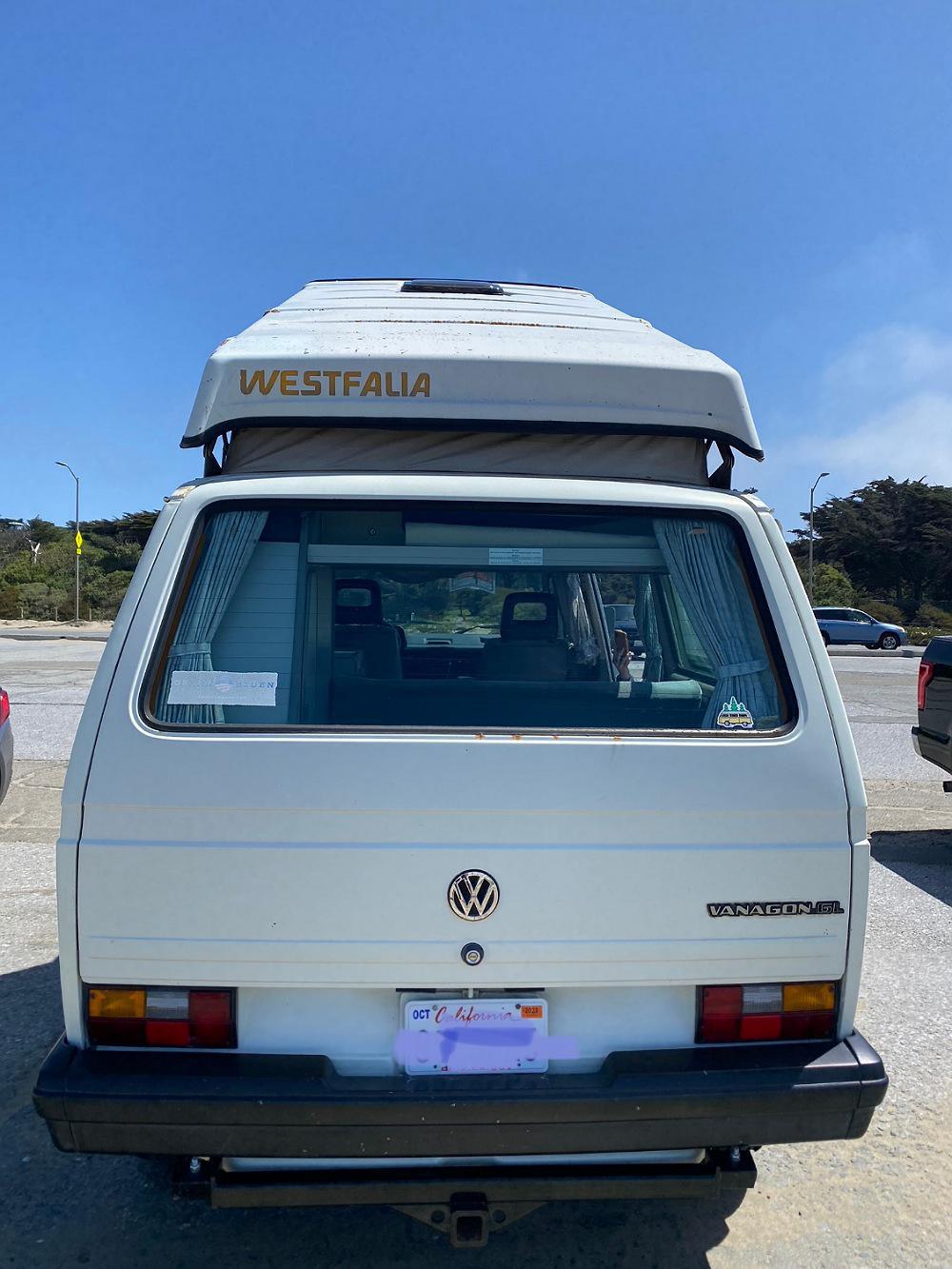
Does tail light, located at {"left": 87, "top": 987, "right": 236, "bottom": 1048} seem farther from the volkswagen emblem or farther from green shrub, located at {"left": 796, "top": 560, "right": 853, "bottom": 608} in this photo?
green shrub, located at {"left": 796, "top": 560, "right": 853, "bottom": 608}

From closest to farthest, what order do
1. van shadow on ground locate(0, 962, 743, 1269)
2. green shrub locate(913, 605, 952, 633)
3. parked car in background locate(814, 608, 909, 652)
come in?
van shadow on ground locate(0, 962, 743, 1269) < parked car in background locate(814, 608, 909, 652) < green shrub locate(913, 605, 952, 633)

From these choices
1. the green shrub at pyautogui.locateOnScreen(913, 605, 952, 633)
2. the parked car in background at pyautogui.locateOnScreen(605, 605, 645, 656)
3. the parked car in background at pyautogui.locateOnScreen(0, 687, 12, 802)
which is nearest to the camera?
the parked car in background at pyautogui.locateOnScreen(605, 605, 645, 656)

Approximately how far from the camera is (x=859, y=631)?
33.9 m

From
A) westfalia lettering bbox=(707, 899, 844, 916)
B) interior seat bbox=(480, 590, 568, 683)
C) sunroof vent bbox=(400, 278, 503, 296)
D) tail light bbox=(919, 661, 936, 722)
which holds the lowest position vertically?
westfalia lettering bbox=(707, 899, 844, 916)

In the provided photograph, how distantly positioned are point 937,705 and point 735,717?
5.15 meters

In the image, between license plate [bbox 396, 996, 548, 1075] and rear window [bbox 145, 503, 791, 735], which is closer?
license plate [bbox 396, 996, 548, 1075]

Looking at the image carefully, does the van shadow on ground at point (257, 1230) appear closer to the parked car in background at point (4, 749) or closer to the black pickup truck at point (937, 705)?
the parked car in background at point (4, 749)

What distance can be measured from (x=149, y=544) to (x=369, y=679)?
2.33ft

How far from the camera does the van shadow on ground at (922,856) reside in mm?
5973

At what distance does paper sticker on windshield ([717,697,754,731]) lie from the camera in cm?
236

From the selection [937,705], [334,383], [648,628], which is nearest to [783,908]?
[648,628]

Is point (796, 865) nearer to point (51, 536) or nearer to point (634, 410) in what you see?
point (634, 410)

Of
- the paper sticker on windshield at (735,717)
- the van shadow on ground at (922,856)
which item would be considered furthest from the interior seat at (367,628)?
the van shadow on ground at (922,856)

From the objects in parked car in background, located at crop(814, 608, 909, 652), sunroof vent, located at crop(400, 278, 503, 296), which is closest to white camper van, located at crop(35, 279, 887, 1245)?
sunroof vent, located at crop(400, 278, 503, 296)
